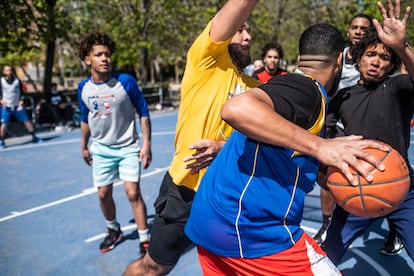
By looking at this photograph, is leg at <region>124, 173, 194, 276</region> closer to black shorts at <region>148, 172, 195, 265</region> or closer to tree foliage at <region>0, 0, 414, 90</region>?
black shorts at <region>148, 172, 195, 265</region>

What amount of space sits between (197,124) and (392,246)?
2.96 metres

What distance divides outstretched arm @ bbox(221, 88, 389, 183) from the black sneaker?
3.38 metres

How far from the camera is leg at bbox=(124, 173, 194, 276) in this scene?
3027 millimetres

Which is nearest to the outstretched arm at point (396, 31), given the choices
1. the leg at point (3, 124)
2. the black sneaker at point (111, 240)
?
the black sneaker at point (111, 240)

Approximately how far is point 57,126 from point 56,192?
7073 mm

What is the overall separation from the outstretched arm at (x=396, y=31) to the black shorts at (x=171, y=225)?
180cm

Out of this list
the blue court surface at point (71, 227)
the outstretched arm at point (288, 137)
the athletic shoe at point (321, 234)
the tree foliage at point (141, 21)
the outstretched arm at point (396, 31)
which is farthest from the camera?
the tree foliage at point (141, 21)

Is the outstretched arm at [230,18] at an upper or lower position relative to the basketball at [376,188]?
upper

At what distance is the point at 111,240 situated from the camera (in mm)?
4793

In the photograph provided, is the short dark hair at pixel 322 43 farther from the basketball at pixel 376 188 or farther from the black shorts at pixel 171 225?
the black shorts at pixel 171 225

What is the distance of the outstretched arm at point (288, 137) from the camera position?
1774 mm

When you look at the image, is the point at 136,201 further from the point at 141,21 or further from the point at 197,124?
the point at 141,21

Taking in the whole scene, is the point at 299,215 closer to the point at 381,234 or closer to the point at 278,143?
the point at 278,143

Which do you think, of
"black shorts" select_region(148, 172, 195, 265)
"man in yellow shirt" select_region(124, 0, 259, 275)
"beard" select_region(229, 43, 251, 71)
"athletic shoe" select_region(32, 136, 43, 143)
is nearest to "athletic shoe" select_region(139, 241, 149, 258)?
"man in yellow shirt" select_region(124, 0, 259, 275)
